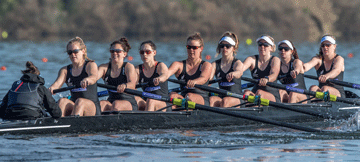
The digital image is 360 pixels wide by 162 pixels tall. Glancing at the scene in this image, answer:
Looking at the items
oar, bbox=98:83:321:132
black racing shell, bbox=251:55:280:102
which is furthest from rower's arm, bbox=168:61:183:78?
black racing shell, bbox=251:55:280:102

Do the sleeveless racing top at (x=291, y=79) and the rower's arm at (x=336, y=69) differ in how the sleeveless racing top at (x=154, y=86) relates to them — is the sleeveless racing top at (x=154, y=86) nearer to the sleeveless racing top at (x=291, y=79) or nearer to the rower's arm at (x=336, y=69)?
the sleeveless racing top at (x=291, y=79)

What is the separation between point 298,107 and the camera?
9.79m

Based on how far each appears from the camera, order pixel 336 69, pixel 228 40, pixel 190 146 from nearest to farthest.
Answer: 1. pixel 190 146
2. pixel 228 40
3. pixel 336 69

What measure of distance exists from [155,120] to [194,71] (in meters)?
1.40

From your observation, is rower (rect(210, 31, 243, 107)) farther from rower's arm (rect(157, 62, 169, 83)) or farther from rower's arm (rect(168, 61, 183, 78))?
rower's arm (rect(157, 62, 169, 83))

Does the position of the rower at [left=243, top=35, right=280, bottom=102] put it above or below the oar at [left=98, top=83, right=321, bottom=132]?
above

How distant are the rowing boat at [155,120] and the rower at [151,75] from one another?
1.39ft

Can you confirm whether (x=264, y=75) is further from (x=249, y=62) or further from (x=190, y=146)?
(x=190, y=146)

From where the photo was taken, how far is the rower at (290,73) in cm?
1102

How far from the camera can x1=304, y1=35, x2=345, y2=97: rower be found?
11.3 meters

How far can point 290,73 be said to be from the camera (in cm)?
1099

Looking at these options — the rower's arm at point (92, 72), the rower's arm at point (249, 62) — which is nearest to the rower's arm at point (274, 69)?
the rower's arm at point (249, 62)

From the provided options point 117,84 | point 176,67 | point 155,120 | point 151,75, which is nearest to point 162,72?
point 151,75

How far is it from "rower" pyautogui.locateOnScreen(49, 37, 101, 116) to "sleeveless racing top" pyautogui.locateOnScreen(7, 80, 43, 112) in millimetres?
976
